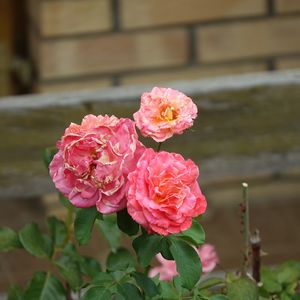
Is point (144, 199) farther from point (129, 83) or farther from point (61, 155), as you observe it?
point (129, 83)

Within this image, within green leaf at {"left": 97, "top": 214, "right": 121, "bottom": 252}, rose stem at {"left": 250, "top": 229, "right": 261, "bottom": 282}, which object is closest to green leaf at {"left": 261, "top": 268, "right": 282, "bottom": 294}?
rose stem at {"left": 250, "top": 229, "right": 261, "bottom": 282}

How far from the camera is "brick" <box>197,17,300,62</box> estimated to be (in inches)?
117

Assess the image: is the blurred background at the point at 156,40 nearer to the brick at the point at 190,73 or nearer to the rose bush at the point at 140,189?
the brick at the point at 190,73

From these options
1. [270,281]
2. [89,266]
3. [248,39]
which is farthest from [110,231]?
[248,39]

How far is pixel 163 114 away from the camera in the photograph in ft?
3.74

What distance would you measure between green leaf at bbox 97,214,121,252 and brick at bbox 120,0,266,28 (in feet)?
5.01

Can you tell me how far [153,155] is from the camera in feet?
3.58

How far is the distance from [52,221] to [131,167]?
41cm

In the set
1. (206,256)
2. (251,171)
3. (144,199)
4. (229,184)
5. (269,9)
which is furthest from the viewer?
(229,184)

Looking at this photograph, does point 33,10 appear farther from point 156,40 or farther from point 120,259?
point 120,259

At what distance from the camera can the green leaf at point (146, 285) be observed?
1.17 meters

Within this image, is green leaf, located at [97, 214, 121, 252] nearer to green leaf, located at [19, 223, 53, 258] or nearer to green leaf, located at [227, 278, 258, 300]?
green leaf, located at [19, 223, 53, 258]

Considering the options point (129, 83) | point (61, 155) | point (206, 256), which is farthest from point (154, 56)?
point (61, 155)

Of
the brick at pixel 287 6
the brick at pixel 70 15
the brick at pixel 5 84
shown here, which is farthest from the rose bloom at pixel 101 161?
the brick at pixel 5 84
